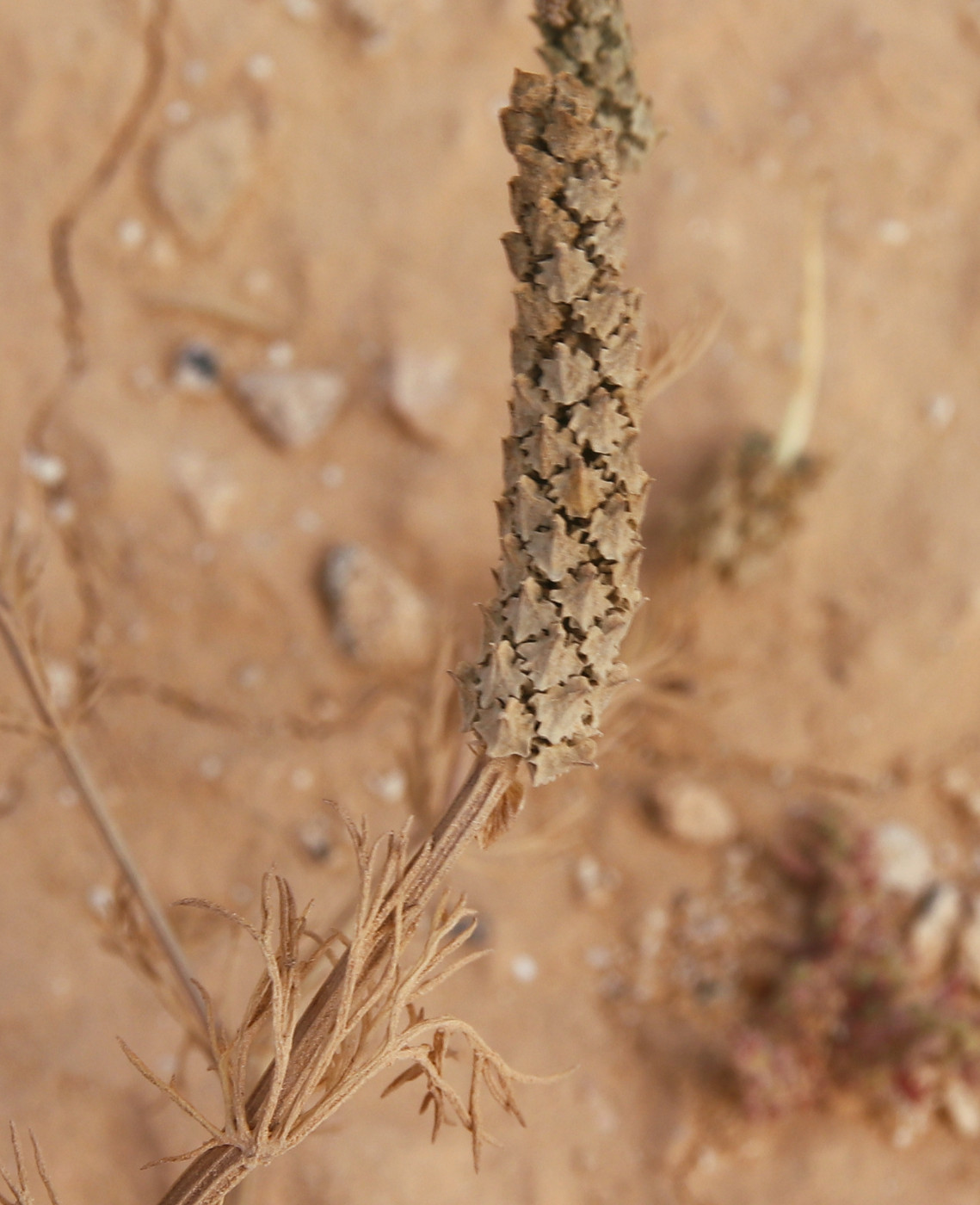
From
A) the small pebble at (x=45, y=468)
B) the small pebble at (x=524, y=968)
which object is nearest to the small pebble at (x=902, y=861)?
the small pebble at (x=524, y=968)

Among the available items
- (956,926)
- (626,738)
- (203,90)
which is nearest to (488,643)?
(626,738)

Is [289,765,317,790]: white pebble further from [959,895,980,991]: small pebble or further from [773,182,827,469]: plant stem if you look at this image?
[959,895,980,991]: small pebble

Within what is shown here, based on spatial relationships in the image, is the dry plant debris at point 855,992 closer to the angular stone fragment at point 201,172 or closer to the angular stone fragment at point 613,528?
the angular stone fragment at point 613,528

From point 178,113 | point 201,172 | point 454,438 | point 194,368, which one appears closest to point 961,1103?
point 454,438

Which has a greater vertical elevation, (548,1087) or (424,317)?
(424,317)

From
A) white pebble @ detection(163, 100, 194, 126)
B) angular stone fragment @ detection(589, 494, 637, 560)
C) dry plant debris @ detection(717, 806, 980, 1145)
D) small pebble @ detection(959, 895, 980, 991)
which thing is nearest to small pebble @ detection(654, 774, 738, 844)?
dry plant debris @ detection(717, 806, 980, 1145)

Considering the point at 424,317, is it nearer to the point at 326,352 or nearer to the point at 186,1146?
the point at 326,352
